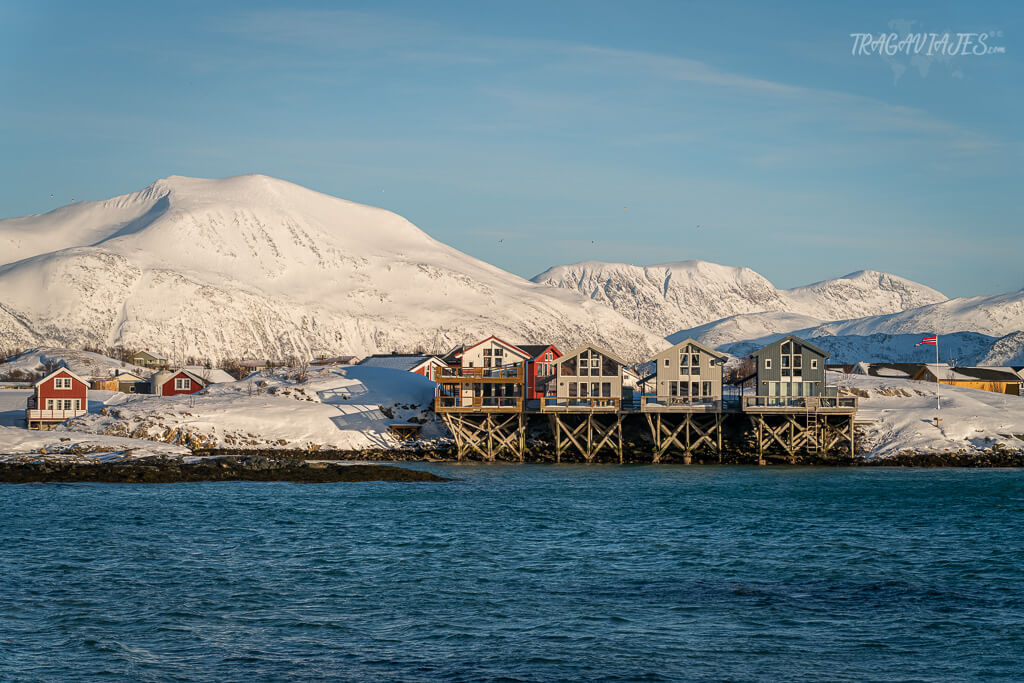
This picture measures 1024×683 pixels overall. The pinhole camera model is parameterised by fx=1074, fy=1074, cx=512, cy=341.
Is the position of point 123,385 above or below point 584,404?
above

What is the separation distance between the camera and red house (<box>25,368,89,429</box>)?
99.8 meters

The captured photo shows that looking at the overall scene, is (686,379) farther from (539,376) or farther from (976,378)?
(976,378)

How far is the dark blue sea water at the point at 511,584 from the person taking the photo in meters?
26.0

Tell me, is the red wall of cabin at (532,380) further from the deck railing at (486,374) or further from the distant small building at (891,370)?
the distant small building at (891,370)

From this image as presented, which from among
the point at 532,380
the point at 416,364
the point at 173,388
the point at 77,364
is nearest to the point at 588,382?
the point at 532,380

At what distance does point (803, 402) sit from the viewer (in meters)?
78.6

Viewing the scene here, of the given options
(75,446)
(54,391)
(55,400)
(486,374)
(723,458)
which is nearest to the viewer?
(75,446)

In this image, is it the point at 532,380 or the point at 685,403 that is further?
the point at 532,380

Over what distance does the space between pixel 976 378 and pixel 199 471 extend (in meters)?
93.4

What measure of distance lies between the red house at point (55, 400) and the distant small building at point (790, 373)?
62.0m

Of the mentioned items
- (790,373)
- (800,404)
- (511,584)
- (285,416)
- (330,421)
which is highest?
(790,373)

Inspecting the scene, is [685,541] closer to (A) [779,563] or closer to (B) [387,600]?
(A) [779,563]

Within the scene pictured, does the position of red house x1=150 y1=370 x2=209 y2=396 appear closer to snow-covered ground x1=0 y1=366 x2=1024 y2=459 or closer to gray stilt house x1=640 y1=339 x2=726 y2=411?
snow-covered ground x1=0 y1=366 x2=1024 y2=459

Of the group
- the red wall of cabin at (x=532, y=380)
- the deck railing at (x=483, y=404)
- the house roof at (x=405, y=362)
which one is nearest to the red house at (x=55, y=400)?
the house roof at (x=405, y=362)
